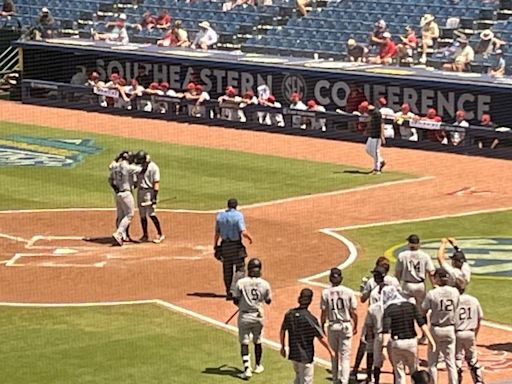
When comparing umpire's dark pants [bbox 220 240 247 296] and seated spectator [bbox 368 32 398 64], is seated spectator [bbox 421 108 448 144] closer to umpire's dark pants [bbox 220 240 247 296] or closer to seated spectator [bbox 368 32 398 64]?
seated spectator [bbox 368 32 398 64]

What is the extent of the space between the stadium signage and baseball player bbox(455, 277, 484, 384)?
520 centimetres

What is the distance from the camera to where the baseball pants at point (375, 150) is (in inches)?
1110

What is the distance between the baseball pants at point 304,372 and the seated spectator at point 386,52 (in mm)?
20793

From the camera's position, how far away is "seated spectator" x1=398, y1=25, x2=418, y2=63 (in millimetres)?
34500

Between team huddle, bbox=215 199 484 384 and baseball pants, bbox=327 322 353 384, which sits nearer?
team huddle, bbox=215 199 484 384

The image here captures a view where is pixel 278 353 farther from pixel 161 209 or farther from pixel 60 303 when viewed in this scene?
pixel 161 209

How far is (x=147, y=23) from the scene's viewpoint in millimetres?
41594

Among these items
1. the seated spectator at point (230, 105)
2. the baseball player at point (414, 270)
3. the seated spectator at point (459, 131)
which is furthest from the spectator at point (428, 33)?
the baseball player at point (414, 270)

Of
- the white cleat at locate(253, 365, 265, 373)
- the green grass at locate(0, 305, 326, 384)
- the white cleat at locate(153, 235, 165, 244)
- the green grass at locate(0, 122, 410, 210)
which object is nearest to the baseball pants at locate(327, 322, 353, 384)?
the green grass at locate(0, 305, 326, 384)

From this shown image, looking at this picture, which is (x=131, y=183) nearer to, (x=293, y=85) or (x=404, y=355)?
(x=404, y=355)

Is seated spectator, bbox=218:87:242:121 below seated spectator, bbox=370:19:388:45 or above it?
below

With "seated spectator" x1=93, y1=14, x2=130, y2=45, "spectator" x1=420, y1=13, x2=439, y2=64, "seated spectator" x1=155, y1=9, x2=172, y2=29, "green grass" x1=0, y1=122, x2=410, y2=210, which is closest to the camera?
"green grass" x1=0, y1=122, x2=410, y2=210

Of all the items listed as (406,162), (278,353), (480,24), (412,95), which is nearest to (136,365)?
(278,353)

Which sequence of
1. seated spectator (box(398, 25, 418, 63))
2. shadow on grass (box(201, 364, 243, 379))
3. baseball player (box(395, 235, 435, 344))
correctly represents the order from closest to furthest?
shadow on grass (box(201, 364, 243, 379))
baseball player (box(395, 235, 435, 344))
seated spectator (box(398, 25, 418, 63))
